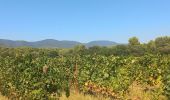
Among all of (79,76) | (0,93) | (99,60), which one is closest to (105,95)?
(79,76)

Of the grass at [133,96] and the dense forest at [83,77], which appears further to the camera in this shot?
the grass at [133,96]

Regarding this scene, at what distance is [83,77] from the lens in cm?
1791

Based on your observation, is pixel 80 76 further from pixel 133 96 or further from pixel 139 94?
pixel 139 94

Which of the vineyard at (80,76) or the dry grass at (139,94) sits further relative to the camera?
the dry grass at (139,94)

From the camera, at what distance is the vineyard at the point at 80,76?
42.4ft

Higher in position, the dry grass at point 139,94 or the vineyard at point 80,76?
the vineyard at point 80,76

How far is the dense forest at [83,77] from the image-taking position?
1293 cm

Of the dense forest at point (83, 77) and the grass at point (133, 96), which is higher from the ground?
the dense forest at point (83, 77)

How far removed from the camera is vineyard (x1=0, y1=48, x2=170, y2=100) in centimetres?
1292

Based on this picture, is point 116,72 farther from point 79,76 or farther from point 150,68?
point 150,68

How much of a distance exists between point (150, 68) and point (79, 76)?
4.33 metres

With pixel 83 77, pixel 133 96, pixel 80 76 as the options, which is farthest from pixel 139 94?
pixel 80 76

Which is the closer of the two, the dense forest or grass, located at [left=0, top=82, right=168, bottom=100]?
the dense forest

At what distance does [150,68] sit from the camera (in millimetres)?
20047
